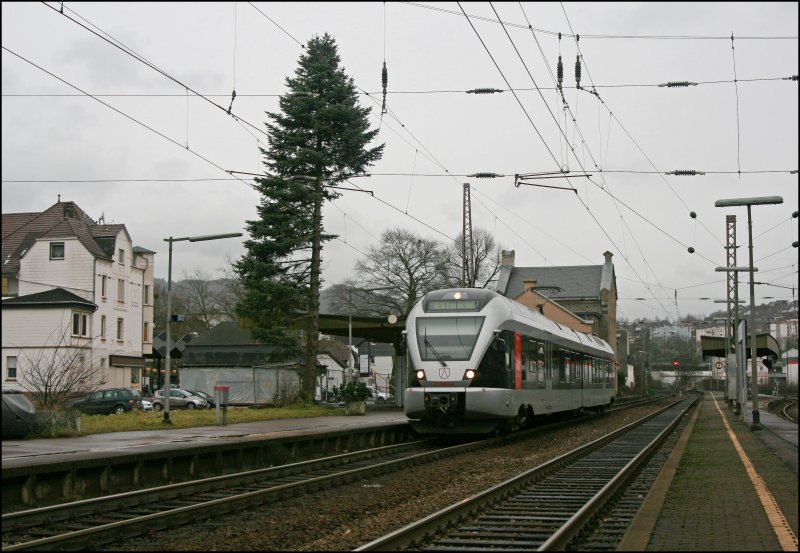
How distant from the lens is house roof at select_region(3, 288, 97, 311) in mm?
47750

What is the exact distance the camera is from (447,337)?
21453 millimetres

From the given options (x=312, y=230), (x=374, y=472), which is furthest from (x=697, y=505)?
(x=312, y=230)

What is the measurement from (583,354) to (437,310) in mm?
14006

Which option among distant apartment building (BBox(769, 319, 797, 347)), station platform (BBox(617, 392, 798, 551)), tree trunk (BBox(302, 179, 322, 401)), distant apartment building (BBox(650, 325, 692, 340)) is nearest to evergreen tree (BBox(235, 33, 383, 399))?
tree trunk (BBox(302, 179, 322, 401))

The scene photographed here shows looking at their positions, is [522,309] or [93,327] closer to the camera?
[522,309]

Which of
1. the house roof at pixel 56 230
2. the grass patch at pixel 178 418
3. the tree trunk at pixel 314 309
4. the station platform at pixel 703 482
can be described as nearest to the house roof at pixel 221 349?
the house roof at pixel 56 230

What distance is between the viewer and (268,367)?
147ft

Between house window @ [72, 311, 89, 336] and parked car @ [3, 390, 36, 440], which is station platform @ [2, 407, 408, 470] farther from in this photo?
house window @ [72, 311, 89, 336]

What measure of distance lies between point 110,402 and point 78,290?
556 inches

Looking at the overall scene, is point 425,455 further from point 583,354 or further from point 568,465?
point 583,354

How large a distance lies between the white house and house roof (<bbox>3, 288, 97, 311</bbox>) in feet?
0.16

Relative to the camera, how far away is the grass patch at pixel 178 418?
23938 mm

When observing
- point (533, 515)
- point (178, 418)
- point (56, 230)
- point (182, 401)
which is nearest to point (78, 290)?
point (56, 230)

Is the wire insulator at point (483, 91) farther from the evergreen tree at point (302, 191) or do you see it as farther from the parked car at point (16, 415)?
the evergreen tree at point (302, 191)
